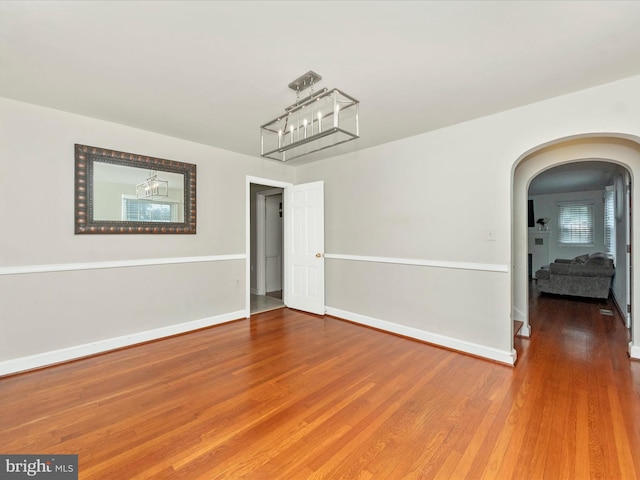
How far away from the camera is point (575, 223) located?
8.07 m

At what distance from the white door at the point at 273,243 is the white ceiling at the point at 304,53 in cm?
339

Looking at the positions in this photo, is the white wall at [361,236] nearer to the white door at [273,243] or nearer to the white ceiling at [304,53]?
the white ceiling at [304,53]

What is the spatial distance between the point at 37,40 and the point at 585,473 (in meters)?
3.98

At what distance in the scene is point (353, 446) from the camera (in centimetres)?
175

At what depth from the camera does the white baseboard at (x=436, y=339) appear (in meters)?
2.85

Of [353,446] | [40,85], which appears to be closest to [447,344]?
[353,446]

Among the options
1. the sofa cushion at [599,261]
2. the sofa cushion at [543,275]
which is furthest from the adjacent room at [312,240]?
the sofa cushion at [543,275]

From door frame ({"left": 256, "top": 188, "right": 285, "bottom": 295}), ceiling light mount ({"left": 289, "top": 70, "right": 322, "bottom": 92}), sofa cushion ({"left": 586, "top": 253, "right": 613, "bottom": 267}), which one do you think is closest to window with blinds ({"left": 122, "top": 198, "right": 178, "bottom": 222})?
ceiling light mount ({"left": 289, "top": 70, "right": 322, "bottom": 92})

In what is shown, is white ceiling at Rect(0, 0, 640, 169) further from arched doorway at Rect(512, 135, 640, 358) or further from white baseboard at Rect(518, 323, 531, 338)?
white baseboard at Rect(518, 323, 531, 338)

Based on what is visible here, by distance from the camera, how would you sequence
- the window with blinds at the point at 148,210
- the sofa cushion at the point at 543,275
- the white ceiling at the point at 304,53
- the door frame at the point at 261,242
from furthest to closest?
the door frame at the point at 261,242 < the sofa cushion at the point at 543,275 < the window with blinds at the point at 148,210 < the white ceiling at the point at 304,53

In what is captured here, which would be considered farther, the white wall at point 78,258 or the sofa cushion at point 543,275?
the sofa cushion at point 543,275

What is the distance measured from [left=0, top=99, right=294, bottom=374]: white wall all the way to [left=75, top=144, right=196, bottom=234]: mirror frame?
0.07 metres

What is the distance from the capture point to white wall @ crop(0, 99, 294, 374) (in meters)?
2.63

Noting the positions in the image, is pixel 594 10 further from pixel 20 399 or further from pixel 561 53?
pixel 20 399
